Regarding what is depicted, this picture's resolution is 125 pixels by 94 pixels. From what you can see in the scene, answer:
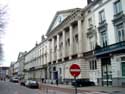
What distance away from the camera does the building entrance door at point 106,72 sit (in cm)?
3938

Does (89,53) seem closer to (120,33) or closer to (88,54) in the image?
(88,54)

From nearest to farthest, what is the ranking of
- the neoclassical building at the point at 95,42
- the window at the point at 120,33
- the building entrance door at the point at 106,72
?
1. the window at the point at 120,33
2. the neoclassical building at the point at 95,42
3. the building entrance door at the point at 106,72

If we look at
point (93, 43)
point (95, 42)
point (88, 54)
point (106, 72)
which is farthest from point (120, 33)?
point (88, 54)

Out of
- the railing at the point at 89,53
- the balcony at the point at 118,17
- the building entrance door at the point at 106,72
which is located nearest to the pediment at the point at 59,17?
the railing at the point at 89,53

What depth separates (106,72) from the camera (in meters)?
→ 40.2

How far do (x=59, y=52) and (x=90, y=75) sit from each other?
1853 centimetres

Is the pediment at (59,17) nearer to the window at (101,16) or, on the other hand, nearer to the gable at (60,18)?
the gable at (60,18)

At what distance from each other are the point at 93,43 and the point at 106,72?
24.0ft

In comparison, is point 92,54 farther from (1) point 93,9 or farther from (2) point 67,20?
(2) point 67,20

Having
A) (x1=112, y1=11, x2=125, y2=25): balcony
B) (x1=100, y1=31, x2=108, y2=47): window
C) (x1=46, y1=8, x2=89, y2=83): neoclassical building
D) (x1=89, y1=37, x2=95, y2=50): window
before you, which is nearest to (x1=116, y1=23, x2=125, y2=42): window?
(x1=112, y1=11, x2=125, y2=25): balcony

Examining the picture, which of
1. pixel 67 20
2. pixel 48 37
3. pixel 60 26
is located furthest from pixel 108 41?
pixel 48 37

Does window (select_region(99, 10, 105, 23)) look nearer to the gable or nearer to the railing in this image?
the railing

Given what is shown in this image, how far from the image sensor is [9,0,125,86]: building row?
36.8 m

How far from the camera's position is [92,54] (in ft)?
149
